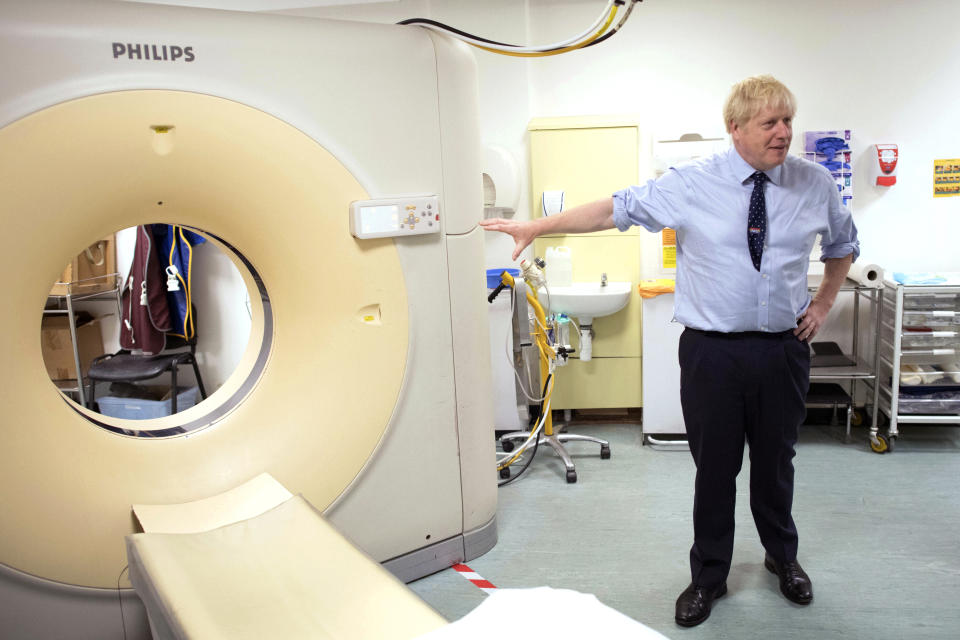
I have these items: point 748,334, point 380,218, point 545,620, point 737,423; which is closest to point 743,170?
point 748,334

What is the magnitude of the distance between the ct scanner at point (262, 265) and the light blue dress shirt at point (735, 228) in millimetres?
651

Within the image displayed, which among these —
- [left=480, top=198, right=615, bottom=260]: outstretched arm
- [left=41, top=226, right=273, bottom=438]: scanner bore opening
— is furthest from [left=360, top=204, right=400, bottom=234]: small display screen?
[left=41, top=226, right=273, bottom=438]: scanner bore opening

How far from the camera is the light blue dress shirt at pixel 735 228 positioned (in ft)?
7.06

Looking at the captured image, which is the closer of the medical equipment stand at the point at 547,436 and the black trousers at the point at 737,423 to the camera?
the black trousers at the point at 737,423

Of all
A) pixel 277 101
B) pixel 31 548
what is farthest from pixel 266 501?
pixel 277 101

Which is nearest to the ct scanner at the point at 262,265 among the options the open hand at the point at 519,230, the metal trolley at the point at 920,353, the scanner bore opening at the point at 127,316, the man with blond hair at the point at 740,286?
the open hand at the point at 519,230

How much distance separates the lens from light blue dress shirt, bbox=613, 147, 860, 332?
2150mm

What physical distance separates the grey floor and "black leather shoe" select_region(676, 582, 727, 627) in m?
0.03

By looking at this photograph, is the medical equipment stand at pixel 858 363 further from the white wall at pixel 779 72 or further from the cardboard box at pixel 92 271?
the cardboard box at pixel 92 271

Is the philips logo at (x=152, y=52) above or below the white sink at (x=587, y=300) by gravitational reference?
above

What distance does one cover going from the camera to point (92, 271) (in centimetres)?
425

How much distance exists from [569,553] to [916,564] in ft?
3.65

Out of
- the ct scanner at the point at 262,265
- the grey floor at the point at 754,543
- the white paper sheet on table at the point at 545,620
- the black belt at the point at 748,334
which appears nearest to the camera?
the white paper sheet on table at the point at 545,620

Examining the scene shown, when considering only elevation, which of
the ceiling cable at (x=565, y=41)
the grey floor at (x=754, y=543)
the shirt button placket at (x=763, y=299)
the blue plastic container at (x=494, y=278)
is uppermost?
the ceiling cable at (x=565, y=41)
